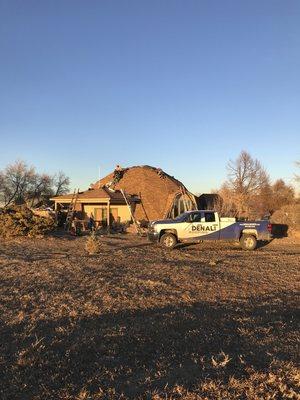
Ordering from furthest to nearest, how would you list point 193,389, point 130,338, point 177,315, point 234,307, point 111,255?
point 111,255 < point 234,307 < point 177,315 < point 130,338 < point 193,389

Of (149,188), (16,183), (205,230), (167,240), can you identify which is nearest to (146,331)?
(167,240)

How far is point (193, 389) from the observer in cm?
489

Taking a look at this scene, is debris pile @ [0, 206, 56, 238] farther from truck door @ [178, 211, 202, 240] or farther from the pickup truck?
truck door @ [178, 211, 202, 240]

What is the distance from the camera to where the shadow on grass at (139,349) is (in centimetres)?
513

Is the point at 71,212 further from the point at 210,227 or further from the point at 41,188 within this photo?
the point at 41,188

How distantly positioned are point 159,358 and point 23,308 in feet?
12.7

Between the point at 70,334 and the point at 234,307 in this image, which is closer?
the point at 70,334

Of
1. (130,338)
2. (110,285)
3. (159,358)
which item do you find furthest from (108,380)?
(110,285)

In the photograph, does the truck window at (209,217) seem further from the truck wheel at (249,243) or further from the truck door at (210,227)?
the truck wheel at (249,243)

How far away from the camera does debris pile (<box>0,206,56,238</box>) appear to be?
2388 cm

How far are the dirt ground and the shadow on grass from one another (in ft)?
0.05

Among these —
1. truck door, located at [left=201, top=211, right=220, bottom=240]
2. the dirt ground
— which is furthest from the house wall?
the dirt ground

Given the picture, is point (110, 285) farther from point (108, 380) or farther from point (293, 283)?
point (108, 380)

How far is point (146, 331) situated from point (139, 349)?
0.88 metres
